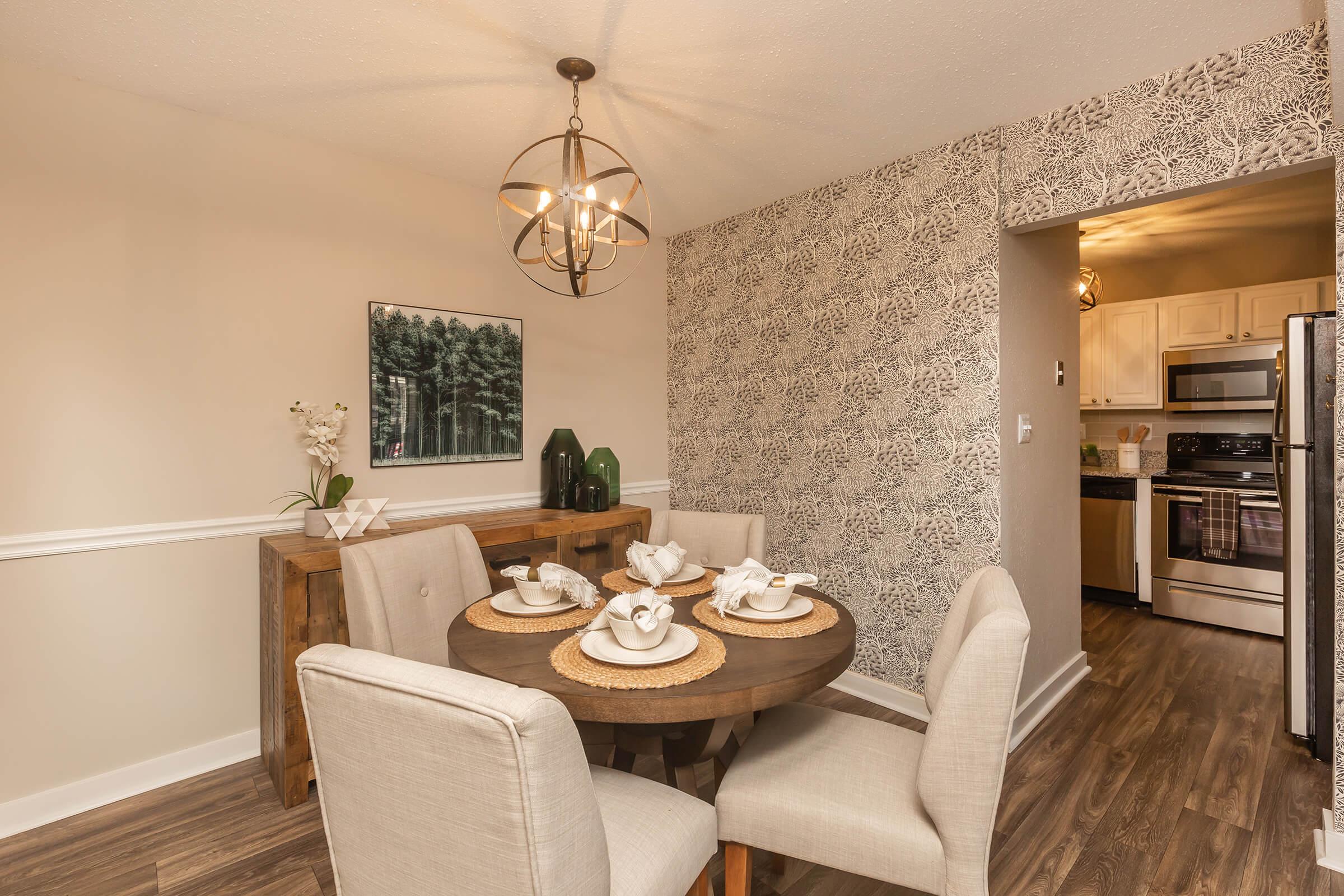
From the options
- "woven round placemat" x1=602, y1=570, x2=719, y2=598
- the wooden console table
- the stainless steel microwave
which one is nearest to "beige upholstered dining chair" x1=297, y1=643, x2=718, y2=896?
"woven round placemat" x1=602, y1=570, x2=719, y2=598

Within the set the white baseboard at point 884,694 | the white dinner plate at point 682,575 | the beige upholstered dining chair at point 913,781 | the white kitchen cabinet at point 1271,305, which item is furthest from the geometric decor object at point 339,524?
the white kitchen cabinet at point 1271,305

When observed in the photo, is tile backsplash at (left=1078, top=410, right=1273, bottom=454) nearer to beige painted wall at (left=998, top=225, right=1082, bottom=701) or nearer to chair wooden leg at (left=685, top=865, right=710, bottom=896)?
beige painted wall at (left=998, top=225, right=1082, bottom=701)

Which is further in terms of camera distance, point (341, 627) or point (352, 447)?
point (352, 447)

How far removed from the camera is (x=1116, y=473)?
4.38 m

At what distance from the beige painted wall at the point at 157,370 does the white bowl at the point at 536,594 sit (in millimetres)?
1401

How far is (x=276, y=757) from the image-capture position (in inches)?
87.7

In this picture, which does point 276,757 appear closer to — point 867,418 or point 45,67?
point 45,67

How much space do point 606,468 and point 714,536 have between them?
998 millimetres

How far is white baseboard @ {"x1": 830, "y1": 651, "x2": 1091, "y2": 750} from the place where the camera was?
8.69ft

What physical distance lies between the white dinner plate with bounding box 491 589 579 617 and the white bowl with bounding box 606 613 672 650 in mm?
338

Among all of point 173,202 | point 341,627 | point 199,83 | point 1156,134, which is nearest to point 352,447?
point 341,627

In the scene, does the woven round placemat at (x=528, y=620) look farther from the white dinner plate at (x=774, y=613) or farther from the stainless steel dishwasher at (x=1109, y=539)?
the stainless steel dishwasher at (x=1109, y=539)

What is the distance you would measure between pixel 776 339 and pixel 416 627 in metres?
2.27

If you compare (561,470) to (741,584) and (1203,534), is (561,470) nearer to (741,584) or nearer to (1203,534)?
(741,584)
